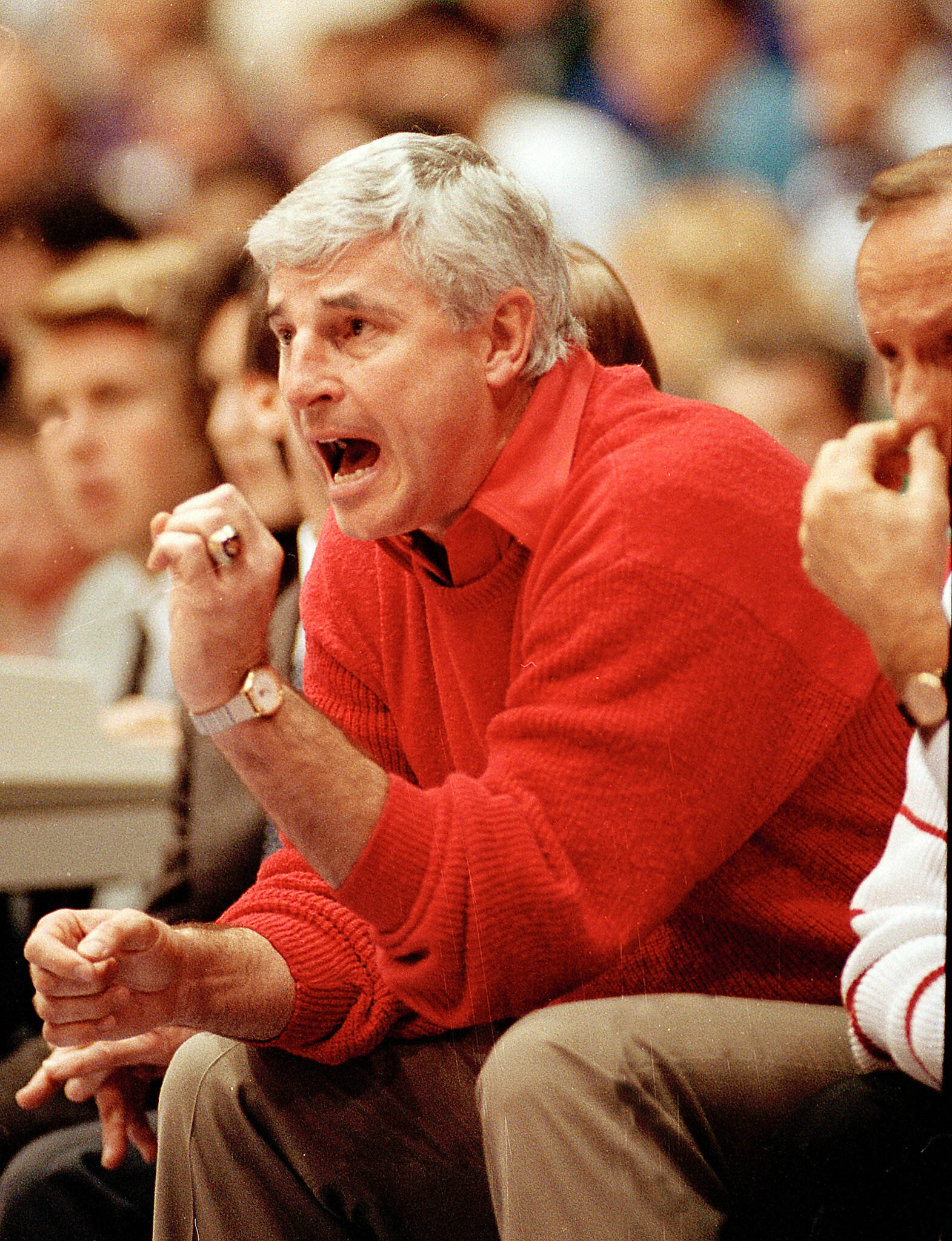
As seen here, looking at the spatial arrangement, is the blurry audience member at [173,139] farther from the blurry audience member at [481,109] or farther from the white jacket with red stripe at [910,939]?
the white jacket with red stripe at [910,939]

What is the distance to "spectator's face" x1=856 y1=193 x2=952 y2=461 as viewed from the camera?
1070 mm

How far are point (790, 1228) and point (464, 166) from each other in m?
0.86

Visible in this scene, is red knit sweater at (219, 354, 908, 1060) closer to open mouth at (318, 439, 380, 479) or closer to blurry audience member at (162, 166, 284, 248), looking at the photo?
open mouth at (318, 439, 380, 479)

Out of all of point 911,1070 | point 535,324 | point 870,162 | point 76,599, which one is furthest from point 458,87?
point 911,1070

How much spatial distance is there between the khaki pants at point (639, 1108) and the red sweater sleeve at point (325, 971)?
0.23 meters

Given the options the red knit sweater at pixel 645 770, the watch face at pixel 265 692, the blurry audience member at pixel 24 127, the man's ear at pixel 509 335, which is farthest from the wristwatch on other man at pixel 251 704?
the blurry audience member at pixel 24 127

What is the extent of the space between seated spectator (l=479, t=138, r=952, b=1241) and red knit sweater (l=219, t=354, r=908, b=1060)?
0.07m

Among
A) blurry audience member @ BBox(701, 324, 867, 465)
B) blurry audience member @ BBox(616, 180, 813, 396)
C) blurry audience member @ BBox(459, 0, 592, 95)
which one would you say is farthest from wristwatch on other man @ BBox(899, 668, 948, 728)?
blurry audience member @ BBox(459, 0, 592, 95)

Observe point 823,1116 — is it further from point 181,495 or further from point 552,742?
point 181,495

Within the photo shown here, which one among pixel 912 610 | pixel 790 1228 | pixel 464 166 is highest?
pixel 464 166

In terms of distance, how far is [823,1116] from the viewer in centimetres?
100

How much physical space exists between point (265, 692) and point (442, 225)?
416mm

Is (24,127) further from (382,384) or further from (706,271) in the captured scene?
(706,271)

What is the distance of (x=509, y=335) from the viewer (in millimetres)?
1237
